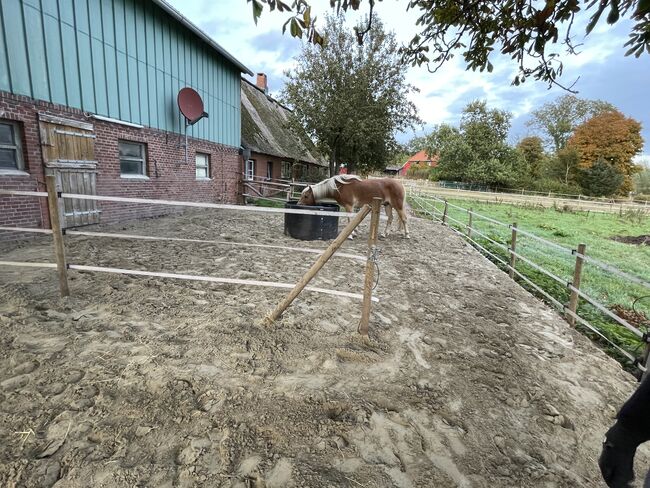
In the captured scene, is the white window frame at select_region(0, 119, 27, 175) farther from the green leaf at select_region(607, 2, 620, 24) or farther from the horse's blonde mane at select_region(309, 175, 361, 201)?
the green leaf at select_region(607, 2, 620, 24)

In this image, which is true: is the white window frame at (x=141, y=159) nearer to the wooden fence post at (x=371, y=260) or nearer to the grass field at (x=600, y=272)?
the wooden fence post at (x=371, y=260)

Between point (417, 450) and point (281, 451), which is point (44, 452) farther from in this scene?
point (417, 450)

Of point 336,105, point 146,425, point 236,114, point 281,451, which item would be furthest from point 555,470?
point 336,105

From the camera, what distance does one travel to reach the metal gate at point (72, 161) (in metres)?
6.90

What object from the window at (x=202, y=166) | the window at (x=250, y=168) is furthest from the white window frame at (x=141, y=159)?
the window at (x=250, y=168)

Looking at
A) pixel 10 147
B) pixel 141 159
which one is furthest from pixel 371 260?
pixel 141 159

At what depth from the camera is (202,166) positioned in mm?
12492

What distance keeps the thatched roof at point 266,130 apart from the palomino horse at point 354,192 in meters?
8.44

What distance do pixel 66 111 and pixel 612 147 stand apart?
1912 inches

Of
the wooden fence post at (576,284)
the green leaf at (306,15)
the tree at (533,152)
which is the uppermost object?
the tree at (533,152)

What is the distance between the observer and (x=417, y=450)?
2.04 m

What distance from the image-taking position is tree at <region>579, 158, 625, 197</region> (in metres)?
34.4

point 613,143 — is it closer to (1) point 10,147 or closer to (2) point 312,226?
(2) point 312,226

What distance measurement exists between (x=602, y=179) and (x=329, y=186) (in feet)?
131
